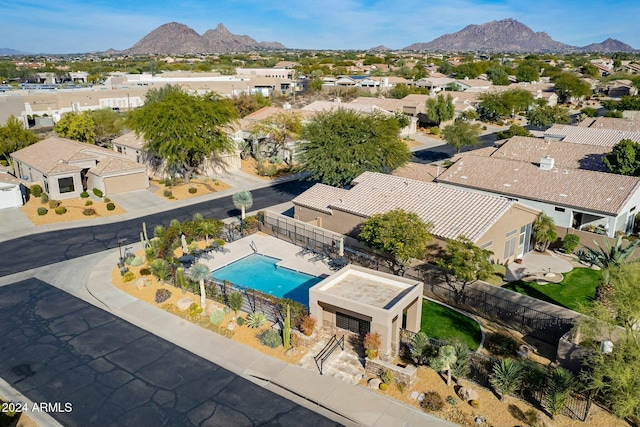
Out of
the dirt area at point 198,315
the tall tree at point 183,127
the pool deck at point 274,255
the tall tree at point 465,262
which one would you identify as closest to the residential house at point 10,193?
the tall tree at point 183,127

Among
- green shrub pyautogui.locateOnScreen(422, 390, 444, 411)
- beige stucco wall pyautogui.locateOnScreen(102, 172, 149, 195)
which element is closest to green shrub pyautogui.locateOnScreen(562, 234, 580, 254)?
green shrub pyautogui.locateOnScreen(422, 390, 444, 411)

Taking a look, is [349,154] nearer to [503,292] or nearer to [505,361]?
[503,292]

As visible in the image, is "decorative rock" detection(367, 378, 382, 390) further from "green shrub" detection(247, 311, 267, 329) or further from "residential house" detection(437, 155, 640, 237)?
"residential house" detection(437, 155, 640, 237)

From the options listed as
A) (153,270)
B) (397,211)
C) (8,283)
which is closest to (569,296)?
(397,211)

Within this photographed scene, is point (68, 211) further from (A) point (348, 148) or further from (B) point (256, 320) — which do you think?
(B) point (256, 320)

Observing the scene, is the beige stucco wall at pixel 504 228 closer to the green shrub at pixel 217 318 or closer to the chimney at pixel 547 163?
the chimney at pixel 547 163
